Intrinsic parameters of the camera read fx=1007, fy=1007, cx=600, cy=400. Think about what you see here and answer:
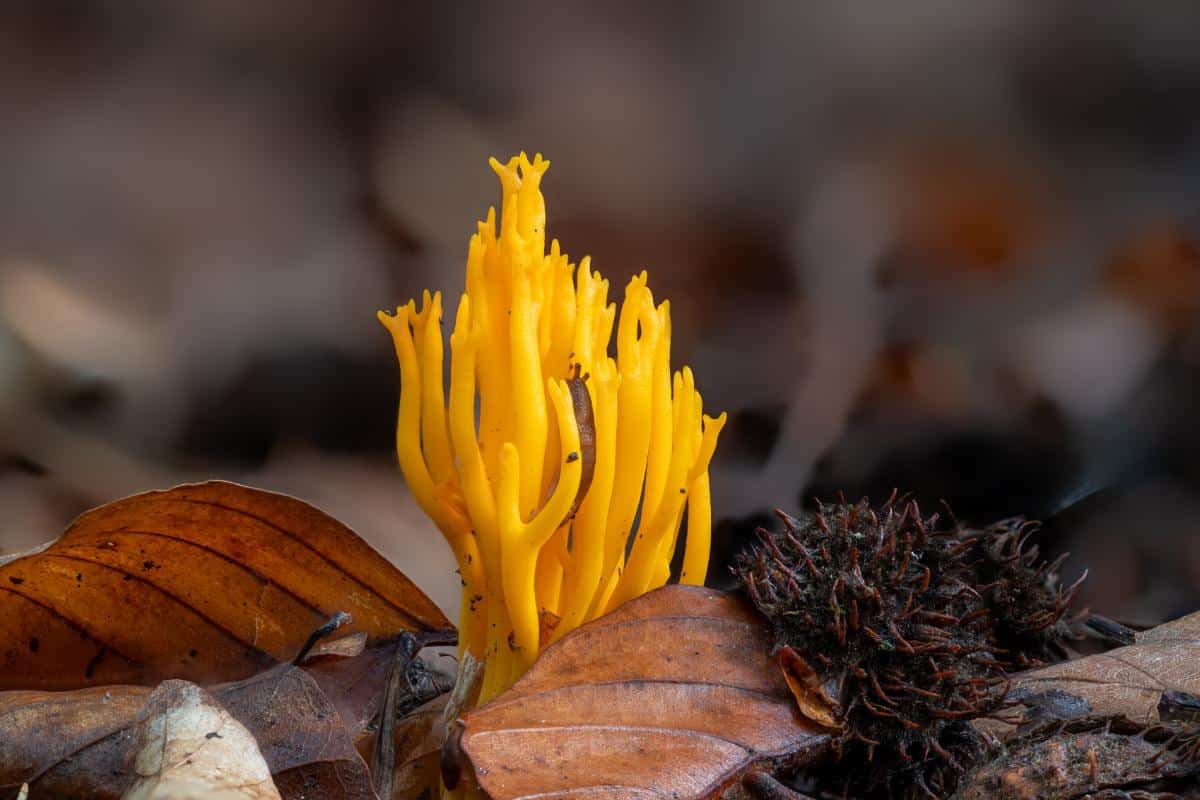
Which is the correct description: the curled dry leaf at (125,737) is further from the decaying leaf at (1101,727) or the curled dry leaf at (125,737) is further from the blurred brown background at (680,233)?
the blurred brown background at (680,233)

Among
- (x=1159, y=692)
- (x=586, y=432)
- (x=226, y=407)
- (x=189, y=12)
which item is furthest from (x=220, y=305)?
(x=1159, y=692)

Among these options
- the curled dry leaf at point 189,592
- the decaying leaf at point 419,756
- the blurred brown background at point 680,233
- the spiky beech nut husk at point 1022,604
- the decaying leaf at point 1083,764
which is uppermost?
the blurred brown background at point 680,233

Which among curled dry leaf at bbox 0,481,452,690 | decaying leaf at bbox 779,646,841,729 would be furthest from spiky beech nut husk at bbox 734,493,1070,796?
curled dry leaf at bbox 0,481,452,690

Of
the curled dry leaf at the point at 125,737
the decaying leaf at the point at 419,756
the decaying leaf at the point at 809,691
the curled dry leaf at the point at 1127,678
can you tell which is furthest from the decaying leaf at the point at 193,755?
the curled dry leaf at the point at 1127,678

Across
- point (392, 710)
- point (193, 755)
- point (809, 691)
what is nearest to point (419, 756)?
point (392, 710)

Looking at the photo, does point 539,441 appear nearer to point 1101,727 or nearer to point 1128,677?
point 1101,727
